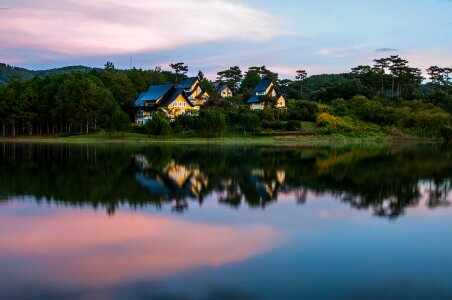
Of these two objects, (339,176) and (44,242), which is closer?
(44,242)

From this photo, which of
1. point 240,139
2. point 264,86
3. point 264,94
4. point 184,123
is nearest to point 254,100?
point 264,94

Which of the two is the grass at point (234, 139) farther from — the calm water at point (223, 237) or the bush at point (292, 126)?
the calm water at point (223, 237)

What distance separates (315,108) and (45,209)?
5913 centimetres

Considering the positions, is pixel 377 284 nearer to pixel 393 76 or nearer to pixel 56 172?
pixel 56 172

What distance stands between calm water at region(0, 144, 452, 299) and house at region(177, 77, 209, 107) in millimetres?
57475

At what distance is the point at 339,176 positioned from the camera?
81.7 feet

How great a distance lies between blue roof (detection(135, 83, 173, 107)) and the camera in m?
75.1

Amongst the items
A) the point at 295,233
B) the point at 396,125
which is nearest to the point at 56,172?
the point at 295,233

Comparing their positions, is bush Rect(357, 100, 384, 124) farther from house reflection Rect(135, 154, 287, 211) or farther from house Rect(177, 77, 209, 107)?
house reflection Rect(135, 154, 287, 211)

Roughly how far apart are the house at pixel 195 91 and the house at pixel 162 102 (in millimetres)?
4447

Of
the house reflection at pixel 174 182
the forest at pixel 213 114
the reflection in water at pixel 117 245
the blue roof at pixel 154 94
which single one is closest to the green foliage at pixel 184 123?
the forest at pixel 213 114

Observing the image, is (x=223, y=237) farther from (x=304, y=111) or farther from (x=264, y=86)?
(x=264, y=86)

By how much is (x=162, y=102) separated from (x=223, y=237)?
6328cm

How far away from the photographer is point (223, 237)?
40.1 feet
